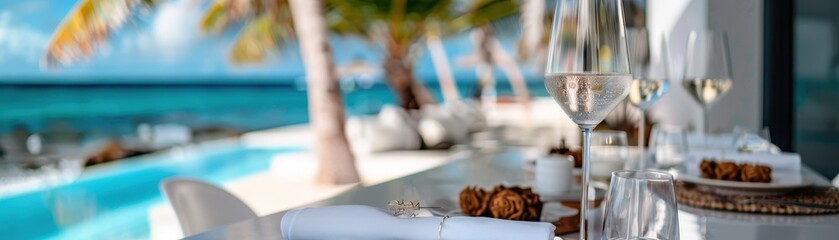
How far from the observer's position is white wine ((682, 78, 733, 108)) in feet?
4.71

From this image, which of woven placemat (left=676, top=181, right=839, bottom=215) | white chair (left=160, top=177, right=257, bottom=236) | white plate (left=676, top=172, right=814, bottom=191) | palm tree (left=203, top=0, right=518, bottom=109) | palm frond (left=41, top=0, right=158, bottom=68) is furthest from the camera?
palm tree (left=203, top=0, right=518, bottom=109)

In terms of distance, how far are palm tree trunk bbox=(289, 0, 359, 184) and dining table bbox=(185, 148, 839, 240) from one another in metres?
4.11

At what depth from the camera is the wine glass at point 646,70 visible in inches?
50.9

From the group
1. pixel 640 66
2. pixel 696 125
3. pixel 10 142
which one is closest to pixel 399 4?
pixel 696 125

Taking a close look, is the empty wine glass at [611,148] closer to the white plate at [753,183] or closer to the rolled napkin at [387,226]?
the white plate at [753,183]

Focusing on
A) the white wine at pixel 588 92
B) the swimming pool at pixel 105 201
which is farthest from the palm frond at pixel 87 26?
the white wine at pixel 588 92

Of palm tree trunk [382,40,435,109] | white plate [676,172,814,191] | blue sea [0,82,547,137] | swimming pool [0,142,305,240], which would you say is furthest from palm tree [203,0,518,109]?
white plate [676,172,814,191]

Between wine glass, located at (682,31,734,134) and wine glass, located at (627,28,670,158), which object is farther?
wine glass, located at (682,31,734,134)

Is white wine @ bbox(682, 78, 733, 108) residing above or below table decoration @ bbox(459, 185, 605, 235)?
above

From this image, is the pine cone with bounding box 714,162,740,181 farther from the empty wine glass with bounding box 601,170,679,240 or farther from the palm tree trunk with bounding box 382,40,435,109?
the palm tree trunk with bounding box 382,40,435,109

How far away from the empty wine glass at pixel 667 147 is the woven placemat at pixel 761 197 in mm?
219

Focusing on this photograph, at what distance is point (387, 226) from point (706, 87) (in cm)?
105

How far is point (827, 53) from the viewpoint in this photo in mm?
3270

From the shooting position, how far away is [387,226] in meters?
0.62
